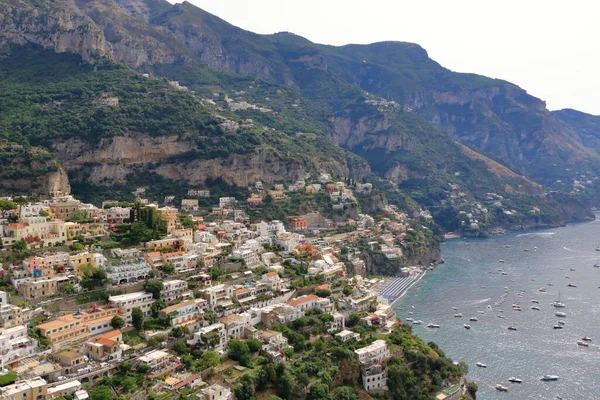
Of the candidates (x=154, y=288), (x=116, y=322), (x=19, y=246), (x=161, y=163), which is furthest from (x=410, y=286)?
(x=19, y=246)

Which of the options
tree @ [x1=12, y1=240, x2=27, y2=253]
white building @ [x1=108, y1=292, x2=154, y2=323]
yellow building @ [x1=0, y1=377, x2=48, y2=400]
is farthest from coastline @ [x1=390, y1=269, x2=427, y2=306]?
yellow building @ [x1=0, y1=377, x2=48, y2=400]

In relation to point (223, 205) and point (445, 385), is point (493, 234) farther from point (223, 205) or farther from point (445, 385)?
point (445, 385)

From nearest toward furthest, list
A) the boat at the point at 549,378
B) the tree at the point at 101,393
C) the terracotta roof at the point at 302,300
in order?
the tree at the point at 101,393
the terracotta roof at the point at 302,300
the boat at the point at 549,378

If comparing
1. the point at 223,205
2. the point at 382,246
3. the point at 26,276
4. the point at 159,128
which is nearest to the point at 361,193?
the point at 382,246

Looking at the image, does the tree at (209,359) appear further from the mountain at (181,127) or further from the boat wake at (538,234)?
the boat wake at (538,234)

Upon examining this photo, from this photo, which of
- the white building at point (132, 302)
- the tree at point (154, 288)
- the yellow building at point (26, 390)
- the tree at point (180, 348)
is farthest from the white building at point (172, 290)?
the yellow building at point (26, 390)

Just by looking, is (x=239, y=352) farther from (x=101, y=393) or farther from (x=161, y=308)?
(x=101, y=393)
